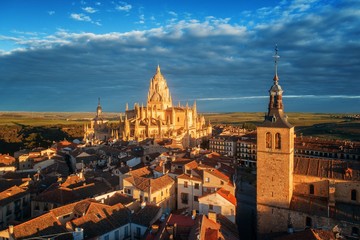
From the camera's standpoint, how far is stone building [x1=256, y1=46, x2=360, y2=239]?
30.3 m

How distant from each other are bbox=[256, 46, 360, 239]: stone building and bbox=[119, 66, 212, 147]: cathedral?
47154mm

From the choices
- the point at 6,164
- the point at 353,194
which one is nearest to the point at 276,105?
the point at 353,194

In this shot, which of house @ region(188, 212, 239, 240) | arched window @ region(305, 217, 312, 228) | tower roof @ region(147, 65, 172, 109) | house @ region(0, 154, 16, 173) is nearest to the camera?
house @ region(188, 212, 239, 240)

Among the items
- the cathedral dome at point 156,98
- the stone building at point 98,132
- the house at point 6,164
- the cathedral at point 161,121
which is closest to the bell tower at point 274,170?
the house at point 6,164

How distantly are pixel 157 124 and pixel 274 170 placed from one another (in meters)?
62.7

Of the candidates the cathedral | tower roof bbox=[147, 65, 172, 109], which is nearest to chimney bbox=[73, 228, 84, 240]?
the cathedral

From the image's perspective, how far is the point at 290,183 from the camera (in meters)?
32.1

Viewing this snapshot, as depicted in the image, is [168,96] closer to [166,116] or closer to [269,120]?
[166,116]

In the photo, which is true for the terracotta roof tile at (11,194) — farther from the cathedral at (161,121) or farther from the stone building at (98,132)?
the stone building at (98,132)

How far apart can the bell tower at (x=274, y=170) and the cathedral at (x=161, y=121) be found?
155ft

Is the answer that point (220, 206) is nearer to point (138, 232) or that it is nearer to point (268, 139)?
point (138, 232)

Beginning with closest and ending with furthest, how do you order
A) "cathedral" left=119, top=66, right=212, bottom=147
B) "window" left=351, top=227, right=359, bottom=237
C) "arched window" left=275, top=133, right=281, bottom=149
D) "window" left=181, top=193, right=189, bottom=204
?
1. "window" left=351, top=227, right=359, bottom=237
2. "arched window" left=275, top=133, right=281, bottom=149
3. "window" left=181, top=193, right=189, bottom=204
4. "cathedral" left=119, top=66, right=212, bottom=147

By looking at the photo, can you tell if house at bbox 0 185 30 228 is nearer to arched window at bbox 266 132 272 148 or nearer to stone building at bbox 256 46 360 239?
stone building at bbox 256 46 360 239

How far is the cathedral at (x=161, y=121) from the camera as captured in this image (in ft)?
292
